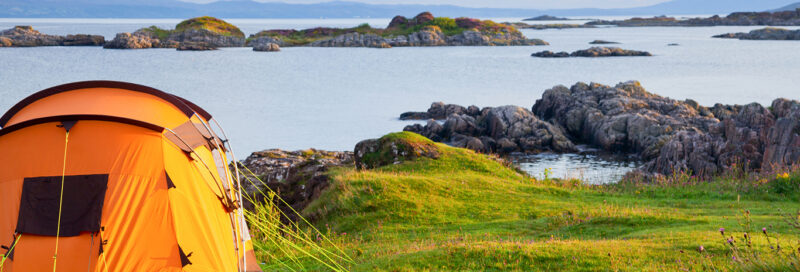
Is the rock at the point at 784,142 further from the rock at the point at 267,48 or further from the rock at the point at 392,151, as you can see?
the rock at the point at 267,48

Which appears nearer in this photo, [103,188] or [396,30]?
[103,188]

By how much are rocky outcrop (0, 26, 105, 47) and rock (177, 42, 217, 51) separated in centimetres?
1703

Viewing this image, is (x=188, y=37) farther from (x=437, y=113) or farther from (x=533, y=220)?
(x=533, y=220)

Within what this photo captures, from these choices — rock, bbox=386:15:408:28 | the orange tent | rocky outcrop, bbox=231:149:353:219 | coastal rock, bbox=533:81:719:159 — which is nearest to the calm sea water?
coastal rock, bbox=533:81:719:159

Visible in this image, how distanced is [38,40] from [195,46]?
1140 inches

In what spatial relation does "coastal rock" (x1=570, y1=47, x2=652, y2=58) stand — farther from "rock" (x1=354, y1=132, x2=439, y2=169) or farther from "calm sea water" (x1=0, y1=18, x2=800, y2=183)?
"rock" (x1=354, y1=132, x2=439, y2=169)

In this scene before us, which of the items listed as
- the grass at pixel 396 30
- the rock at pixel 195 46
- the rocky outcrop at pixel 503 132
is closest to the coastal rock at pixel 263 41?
the grass at pixel 396 30

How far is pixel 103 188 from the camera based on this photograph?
9.33 m

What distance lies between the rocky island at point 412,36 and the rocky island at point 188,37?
A: 15.1ft

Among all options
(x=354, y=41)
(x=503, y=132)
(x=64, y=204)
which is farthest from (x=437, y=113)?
(x=354, y=41)

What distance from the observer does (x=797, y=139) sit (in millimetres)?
23922

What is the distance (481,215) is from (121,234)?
9.44 meters

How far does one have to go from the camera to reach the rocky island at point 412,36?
133850 millimetres

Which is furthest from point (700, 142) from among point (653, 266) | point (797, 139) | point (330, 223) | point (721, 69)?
point (721, 69)
